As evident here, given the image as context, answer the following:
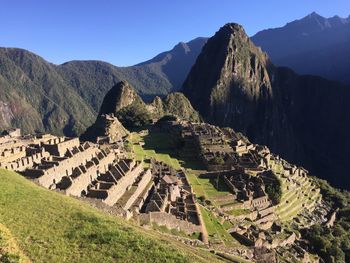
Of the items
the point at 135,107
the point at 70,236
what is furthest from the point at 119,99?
the point at 70,236

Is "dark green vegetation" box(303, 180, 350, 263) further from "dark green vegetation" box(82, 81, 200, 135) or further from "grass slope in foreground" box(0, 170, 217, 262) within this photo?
"dark green vegetation" box(82, 81, 200, 135)

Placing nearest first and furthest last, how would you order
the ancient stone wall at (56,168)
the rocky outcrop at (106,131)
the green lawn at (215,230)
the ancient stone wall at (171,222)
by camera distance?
the ancient stone wall at (171,222)
the ancient stone wall at (56,168)
the green lawn at (215,230)
the rocky outcrop at (106,131)

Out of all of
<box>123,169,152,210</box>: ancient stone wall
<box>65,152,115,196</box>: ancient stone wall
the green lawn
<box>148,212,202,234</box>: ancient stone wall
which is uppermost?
<box>65,152,115,196</box>: ancient stone wall

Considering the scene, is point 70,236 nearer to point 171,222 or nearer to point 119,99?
point 171,222

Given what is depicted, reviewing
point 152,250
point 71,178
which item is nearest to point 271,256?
point 71,178

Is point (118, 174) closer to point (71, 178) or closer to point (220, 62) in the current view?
point (71, 178)

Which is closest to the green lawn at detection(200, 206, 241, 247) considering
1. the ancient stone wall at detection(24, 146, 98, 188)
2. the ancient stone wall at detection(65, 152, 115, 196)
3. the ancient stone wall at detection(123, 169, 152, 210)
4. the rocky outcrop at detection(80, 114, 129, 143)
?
the ancient stone wall at detection(123, 169, 152, 210)

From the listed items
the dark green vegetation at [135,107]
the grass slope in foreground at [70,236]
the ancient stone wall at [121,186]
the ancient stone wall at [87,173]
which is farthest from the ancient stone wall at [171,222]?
the dark green vegetation at [135,107]

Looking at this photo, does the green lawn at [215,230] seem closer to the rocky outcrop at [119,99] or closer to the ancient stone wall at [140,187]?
the ancient stone wall at [140,187]
